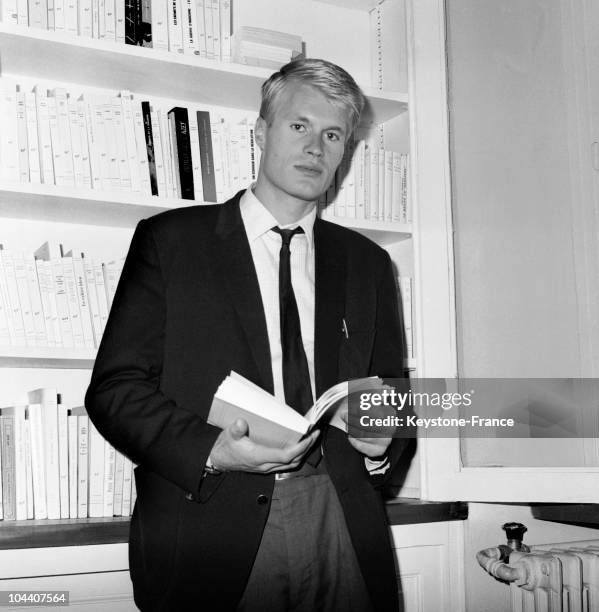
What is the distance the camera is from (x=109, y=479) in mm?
1817

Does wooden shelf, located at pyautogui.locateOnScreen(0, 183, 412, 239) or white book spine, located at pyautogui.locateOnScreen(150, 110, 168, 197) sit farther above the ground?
white book spine, located at pyautogui.locateOnScreen(150, 110, 168, 197)

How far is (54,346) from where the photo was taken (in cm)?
184

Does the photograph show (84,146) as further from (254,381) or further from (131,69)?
(254,381)

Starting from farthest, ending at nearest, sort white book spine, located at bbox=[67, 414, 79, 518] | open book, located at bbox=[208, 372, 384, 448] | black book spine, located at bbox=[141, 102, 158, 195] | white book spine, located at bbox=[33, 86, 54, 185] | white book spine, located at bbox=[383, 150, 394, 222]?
white book spine, located at bbox=[383, 150, 394, 222] < black book spine, located at bbox=[141, 102, 158, 195] < white book spine, located at bbox=[33, 86, 54, 185] < white book spine, located at bbox=[67, 414, 79, 518] < open book, located at bbox=[208, 372, 384, 448]

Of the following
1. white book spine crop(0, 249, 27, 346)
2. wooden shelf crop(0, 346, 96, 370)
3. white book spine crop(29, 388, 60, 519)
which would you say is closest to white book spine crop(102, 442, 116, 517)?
white book spine crop(29, 388, 60, 519)

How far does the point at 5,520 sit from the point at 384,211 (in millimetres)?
1310

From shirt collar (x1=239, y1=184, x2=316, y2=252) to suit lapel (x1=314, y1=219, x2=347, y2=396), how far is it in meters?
0.03

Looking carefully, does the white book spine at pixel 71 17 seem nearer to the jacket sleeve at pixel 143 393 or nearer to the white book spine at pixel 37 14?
the white book spine at pixel 37 14

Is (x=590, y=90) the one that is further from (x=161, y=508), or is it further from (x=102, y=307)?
(x=161, y=508)

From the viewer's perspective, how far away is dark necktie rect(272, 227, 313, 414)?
1513 mm

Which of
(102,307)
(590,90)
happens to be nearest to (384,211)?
(590,90)

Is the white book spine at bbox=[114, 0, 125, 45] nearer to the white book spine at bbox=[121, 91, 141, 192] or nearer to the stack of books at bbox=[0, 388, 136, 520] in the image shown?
the white book spine at bbox=[121, 91, 141, 192]

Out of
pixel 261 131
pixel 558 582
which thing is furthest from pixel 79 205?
pixel 558 582
